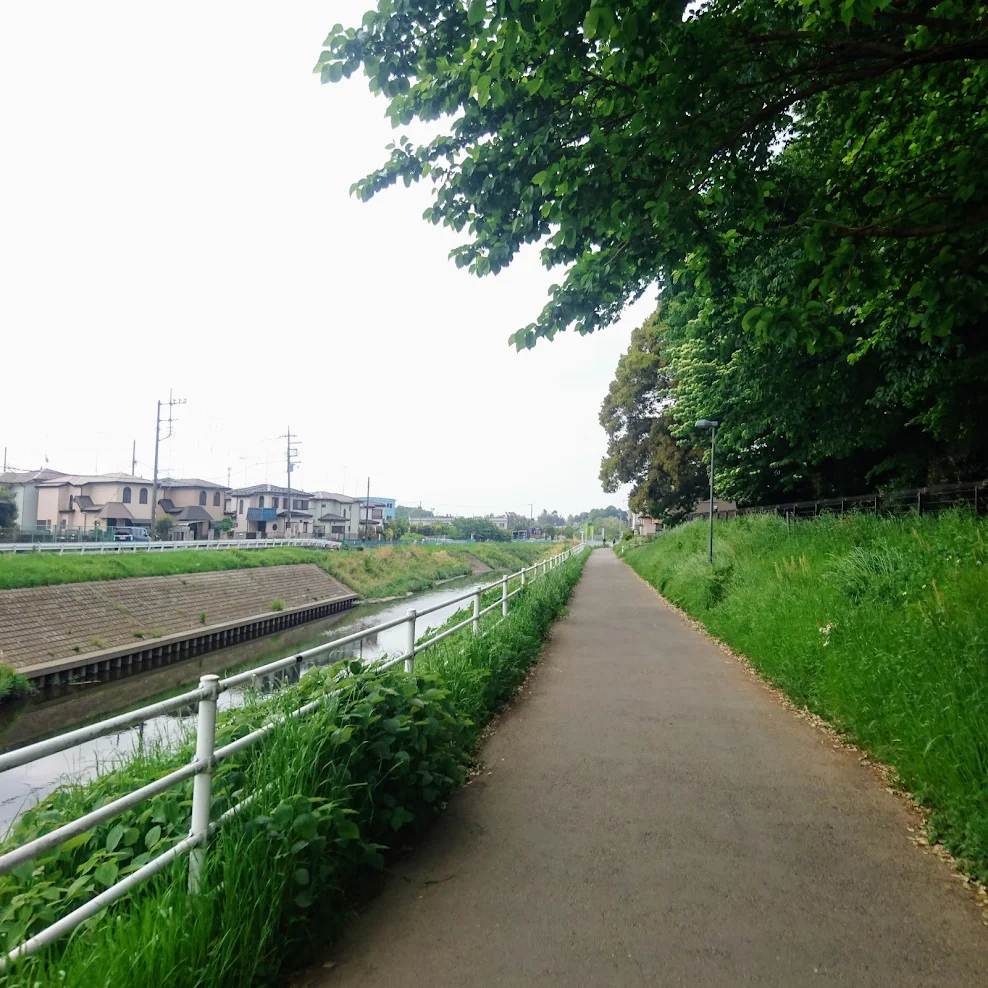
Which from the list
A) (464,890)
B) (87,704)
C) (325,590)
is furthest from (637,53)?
(325,590)

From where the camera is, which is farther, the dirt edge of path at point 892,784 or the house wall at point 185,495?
the house wall at point 185,495

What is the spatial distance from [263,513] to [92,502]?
17.2 m

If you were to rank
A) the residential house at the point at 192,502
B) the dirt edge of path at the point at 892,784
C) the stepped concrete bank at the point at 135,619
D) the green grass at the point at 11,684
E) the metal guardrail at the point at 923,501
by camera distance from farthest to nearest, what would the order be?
the residential house at the point at 192,502
the stepped concrete bank at the point at 135,619
the green grass at the point at 11,684
the metal guardrail at the point at 923,501
the dirt edge of path at the point at 892,784

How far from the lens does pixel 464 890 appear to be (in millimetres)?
3053

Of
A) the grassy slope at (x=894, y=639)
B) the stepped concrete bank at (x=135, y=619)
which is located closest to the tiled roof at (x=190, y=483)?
the stepped concrete bank at (x=135, y=619)

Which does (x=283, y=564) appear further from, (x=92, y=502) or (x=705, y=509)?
(x=92, y=502)

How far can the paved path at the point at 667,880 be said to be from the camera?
251 cm

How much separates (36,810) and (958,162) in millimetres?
6562

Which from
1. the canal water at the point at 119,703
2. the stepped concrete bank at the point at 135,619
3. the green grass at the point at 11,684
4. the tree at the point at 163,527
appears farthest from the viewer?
the tree at the point at 163,527

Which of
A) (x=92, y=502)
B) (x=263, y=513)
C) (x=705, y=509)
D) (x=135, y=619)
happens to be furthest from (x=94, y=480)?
(x=705, y=509)

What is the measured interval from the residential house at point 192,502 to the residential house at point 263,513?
4.67 metres

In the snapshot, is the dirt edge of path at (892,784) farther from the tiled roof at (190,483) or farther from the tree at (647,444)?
the tiled roof at (190,483)

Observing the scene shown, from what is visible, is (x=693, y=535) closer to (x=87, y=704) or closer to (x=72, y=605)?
(x=87, y=704)

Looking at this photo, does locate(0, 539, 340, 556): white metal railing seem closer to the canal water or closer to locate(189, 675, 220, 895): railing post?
the canal water
